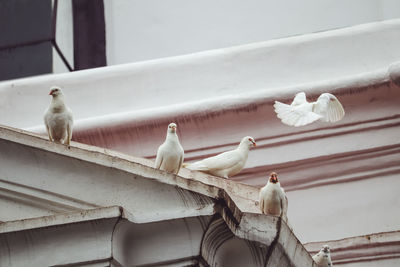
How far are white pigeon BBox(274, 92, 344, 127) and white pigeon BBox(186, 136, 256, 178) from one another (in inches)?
20.9

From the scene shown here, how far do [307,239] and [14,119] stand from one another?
3.99 meters

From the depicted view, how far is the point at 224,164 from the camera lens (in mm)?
12789

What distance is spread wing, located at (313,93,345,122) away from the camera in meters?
13.4

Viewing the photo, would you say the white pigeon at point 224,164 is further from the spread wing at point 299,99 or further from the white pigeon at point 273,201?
the white pigeon at point 273,201

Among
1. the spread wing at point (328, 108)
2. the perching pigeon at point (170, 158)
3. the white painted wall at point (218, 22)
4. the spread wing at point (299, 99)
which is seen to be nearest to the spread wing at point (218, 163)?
the perching pigeon at point (170, 158)

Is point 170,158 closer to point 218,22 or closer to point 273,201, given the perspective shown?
point 273,201

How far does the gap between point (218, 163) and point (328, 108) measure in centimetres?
139

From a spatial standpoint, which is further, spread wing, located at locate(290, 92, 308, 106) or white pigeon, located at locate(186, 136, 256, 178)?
spread wing, located at locate(290, 92, 308, 106)

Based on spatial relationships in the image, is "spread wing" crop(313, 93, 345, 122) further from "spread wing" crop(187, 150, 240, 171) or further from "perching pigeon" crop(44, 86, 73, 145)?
"perching pigeon" crop(44, 86, 73, 145)

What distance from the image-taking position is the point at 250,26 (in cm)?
1809

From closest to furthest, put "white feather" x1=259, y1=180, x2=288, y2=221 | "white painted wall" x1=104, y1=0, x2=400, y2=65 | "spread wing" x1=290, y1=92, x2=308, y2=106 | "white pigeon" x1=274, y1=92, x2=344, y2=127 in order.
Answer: "white feather" x1=259, y1=180, x2=288, y2=221, "white pigeon" x1=274, y1=92, x2=344, y2=127, "spread wing" x1=290, y1=92, x2=308, y2=106, "white painted wall" x1=104, y1=0, x2=400, y2=65

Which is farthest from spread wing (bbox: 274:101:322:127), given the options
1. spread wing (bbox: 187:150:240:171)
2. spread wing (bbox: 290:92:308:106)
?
spread wing (bbox: 187:150:240:171)

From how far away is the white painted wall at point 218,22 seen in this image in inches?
707

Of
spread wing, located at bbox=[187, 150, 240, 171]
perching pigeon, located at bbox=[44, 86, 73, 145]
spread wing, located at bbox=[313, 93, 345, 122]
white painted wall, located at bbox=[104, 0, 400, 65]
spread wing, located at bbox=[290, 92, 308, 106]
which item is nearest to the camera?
perching pigeon, located at bbox=[44, 86, 73, 145]
